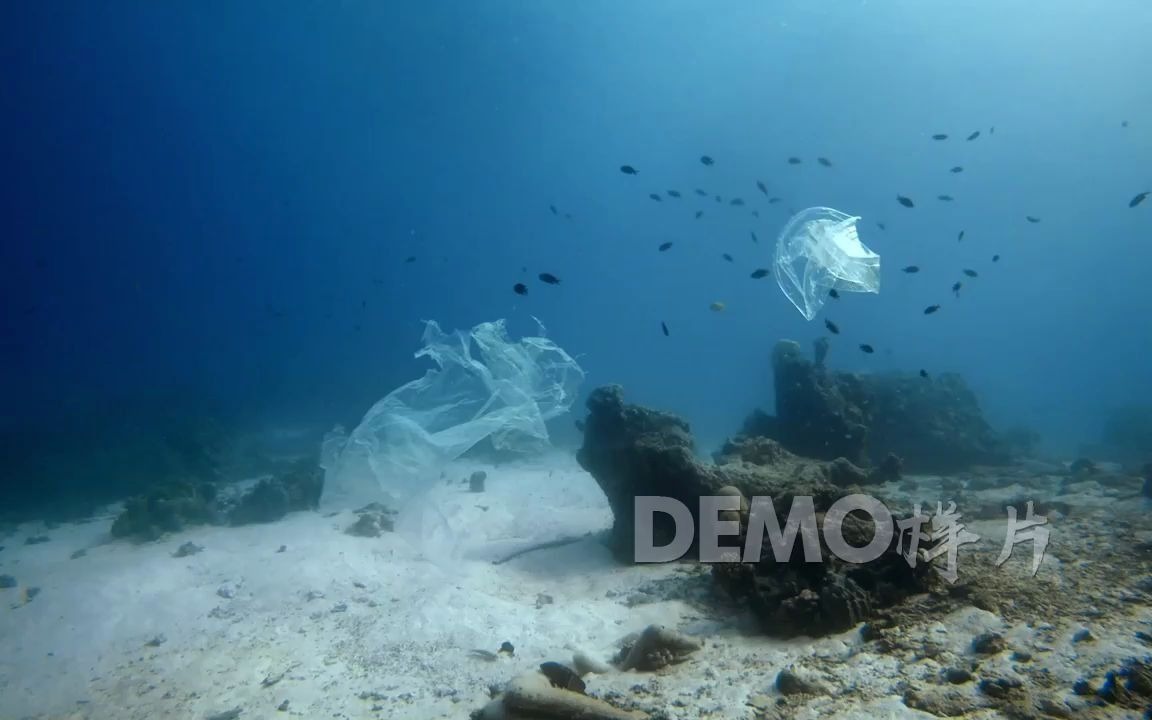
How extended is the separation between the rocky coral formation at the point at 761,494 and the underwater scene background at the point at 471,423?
0.05 meters

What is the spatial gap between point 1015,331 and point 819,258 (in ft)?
486

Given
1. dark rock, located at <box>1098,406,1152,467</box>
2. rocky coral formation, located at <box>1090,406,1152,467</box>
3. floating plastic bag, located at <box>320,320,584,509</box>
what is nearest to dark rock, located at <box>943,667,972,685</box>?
floating plastic bag, located at <box>320,320,584,509</box>

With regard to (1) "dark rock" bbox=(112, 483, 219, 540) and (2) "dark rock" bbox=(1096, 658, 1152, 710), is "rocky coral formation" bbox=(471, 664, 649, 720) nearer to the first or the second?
(2) "dark rock" bbox=(1096, 658, 1152, 710)

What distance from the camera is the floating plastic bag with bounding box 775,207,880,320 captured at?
352 inches

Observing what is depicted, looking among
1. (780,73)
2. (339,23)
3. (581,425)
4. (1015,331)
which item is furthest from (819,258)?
(1015,331)

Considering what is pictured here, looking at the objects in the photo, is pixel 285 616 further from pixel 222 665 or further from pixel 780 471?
pixel 780 471

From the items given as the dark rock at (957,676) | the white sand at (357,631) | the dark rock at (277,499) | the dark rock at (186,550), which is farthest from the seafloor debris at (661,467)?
the dark rock at (277,499)

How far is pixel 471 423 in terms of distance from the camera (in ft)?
33.5

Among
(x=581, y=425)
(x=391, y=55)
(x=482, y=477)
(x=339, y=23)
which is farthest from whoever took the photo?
(x=391, y=55)

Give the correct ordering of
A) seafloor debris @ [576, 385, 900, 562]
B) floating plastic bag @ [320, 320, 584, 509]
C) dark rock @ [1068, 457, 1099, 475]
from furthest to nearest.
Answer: dark rock @ [1068, 457, 1099, 475] < floating plastic bag @ [320, 320, 584, 509] < seafloor debris @ [576, 385, 900, 562]

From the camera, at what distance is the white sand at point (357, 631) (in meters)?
4.20

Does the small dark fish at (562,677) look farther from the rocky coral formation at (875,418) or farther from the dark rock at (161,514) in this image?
the dark rock at (161,514)

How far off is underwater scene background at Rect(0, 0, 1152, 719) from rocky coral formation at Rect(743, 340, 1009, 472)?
0.36 feet

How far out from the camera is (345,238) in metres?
91.2
